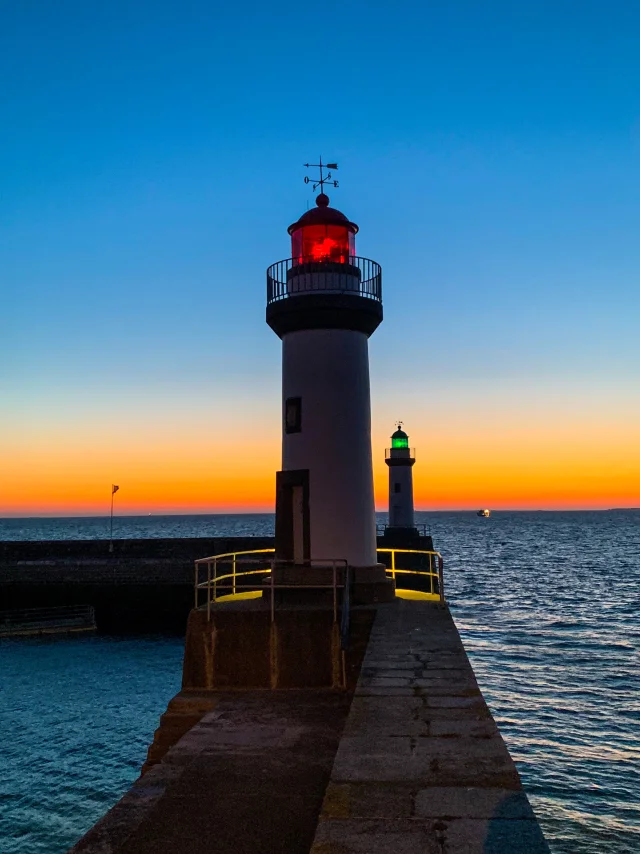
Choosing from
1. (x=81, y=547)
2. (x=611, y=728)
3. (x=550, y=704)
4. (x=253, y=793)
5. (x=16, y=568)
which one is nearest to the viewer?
(x=253, y=793)

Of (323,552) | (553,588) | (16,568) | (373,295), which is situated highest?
(373,295)

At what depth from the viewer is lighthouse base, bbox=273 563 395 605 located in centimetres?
1502

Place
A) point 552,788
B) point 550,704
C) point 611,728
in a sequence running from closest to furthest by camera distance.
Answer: point 552,788 < point 611,728 < point 550,704

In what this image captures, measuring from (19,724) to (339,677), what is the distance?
14634 mm

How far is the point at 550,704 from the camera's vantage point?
2289cm

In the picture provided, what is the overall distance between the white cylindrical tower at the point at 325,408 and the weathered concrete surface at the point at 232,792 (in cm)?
624

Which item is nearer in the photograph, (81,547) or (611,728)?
(611,728)

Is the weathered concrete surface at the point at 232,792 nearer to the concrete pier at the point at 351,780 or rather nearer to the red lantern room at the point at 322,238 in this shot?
the concrete pier at the point at 351,780

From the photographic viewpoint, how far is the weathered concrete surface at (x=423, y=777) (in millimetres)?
4648

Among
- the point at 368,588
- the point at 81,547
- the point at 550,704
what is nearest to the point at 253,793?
the point at 368,588

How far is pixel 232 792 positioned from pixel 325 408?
32.1 feet

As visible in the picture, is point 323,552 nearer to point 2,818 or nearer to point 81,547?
point 2,818

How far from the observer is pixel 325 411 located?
15.9 metres

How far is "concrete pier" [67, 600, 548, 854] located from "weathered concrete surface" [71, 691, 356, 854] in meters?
0.01
